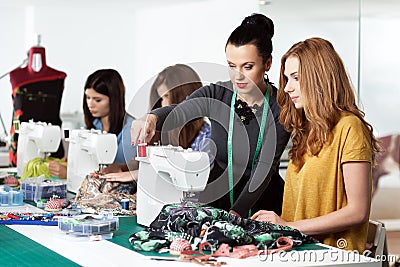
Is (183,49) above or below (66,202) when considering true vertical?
above

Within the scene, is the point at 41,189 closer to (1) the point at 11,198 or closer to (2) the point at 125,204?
(1) the point at 11,198

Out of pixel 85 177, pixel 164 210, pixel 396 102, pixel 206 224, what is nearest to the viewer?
pixel 206 224

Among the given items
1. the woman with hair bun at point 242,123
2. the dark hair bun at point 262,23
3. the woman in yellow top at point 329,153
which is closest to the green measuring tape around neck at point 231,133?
the woman with hair bun at point 242,123

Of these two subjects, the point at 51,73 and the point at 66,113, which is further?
the point at 66,113

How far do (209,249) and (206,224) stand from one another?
12 centimetres

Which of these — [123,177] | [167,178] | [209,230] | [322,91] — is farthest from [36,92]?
[209,230]

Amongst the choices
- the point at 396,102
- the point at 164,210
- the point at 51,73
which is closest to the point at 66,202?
the point at 164,210

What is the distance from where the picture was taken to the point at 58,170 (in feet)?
12.8

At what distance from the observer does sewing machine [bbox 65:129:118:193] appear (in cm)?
340

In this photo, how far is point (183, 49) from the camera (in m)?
7.14

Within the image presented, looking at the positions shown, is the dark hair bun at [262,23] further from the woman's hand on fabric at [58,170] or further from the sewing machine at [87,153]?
the woman's hand on fabric at [58,170]

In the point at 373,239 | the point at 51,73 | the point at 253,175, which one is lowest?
the point at 373,239

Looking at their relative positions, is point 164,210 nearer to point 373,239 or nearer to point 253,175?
point 253,175

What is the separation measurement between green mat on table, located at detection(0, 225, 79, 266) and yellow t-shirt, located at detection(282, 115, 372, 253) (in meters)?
0.87
